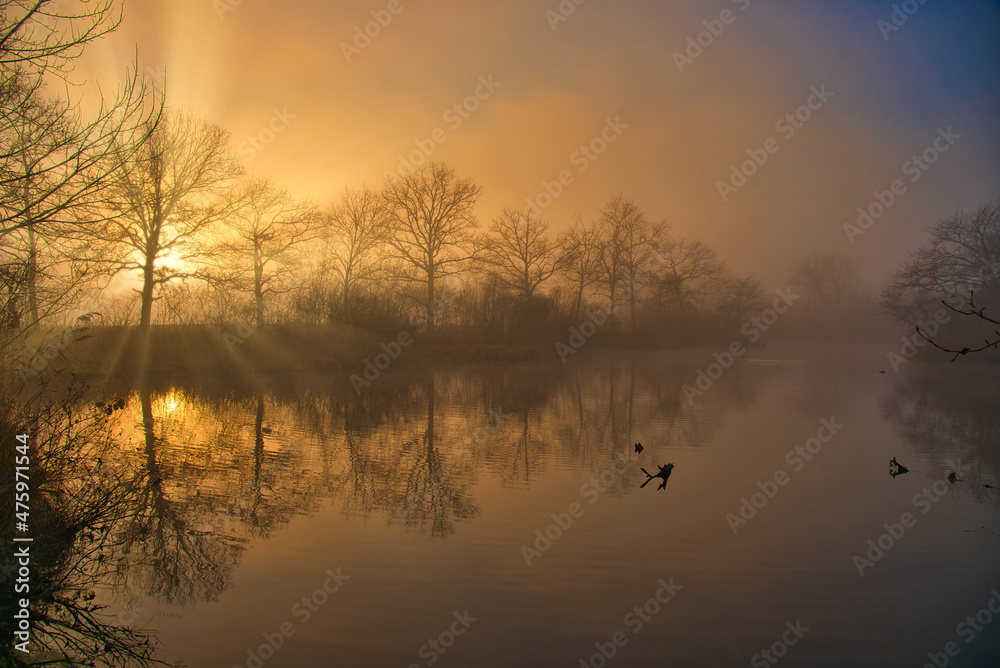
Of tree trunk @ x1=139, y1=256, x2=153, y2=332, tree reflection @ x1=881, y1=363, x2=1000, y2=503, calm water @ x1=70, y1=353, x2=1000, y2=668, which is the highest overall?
tree trunk @ x1=139, y1=256, x2=153, y2=332

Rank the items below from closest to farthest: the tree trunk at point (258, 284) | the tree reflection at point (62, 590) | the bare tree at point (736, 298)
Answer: the tree reflection at point (62, 590)
the tree trunk at point (258, 284)
the bare tree at point (736, 298)

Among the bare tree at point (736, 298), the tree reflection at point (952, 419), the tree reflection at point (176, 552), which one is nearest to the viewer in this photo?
the tree reflection at point (176, 552)

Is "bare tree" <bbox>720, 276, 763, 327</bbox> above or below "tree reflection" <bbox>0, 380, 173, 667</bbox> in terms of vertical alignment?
above

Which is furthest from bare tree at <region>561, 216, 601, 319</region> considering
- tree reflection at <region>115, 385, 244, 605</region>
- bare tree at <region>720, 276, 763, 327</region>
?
tree reflection at <region>115, 385, 244, 605</region>

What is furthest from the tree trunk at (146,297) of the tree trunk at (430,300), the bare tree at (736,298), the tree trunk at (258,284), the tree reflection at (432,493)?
the bare tree at (736,298)

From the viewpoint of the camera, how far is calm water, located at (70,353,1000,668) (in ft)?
15.3

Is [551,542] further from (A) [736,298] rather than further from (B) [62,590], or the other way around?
(A) [736,298]

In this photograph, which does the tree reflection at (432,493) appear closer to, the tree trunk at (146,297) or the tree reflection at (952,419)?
the tree reflection at (952,419)

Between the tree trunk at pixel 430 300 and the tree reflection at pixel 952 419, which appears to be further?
the tree trunk at pixel 430 300

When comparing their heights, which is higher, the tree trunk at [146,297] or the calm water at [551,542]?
the tree trunk at [146,297]

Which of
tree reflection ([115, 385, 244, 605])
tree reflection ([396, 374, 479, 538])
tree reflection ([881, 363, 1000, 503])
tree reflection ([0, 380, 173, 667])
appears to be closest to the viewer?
tree reflection ([0, 380, 173, 667])

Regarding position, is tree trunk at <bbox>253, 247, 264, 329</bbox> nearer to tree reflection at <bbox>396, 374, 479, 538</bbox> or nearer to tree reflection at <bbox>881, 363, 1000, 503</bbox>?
tree reflection at <bbox>396, 374, 479, 538</bbox>

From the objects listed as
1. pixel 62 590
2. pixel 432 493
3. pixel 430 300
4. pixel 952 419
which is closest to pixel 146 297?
pixel 430 300

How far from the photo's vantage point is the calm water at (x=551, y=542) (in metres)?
4.68
